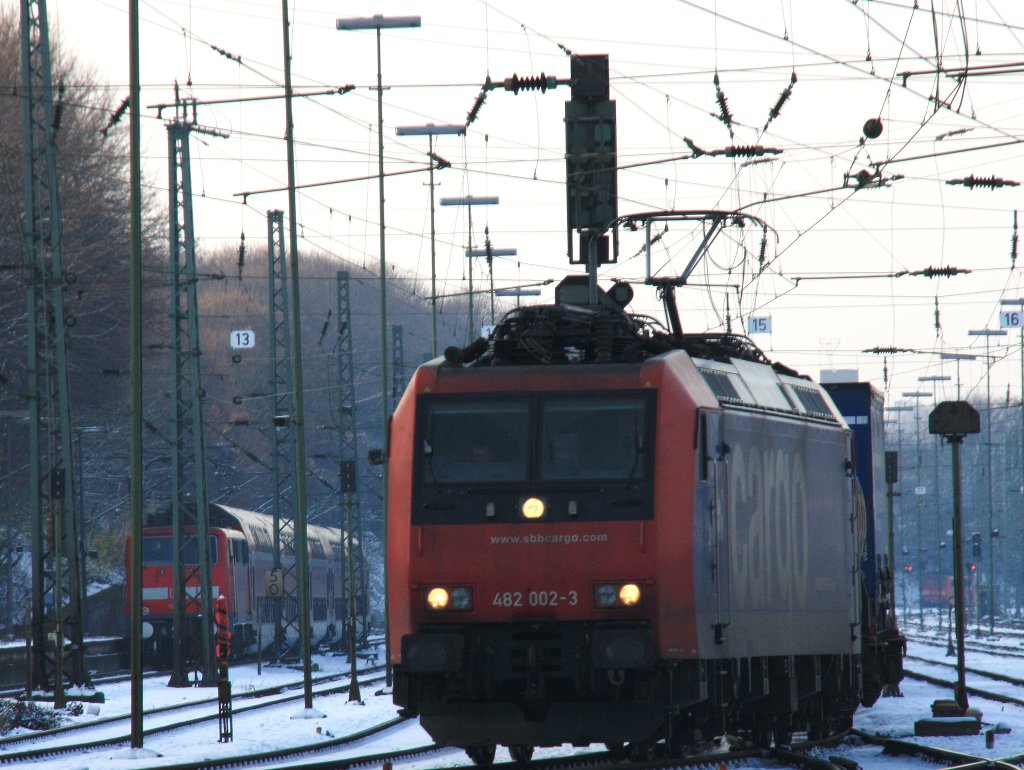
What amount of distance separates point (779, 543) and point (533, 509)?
9.81ft

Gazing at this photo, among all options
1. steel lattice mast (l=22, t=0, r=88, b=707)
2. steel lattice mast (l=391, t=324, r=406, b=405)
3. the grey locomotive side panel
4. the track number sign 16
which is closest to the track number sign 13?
steel lattice mast (l=391, t=324, r=406, b=405)

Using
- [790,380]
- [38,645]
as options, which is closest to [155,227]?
[38,645]

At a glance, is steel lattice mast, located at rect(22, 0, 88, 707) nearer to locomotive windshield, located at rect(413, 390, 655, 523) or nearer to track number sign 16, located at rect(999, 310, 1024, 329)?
locomotive windshield, located at rect(413, 390, 655, 523)

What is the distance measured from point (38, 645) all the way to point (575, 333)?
1896 centimetres

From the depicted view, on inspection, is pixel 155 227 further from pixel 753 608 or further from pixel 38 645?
pixel 753 608


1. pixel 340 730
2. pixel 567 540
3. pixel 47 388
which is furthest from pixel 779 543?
pixel 47 388

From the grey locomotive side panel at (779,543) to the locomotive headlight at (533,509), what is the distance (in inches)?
46.9

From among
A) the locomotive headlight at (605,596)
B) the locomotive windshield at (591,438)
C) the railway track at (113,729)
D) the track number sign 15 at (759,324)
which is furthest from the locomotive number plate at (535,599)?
the track number sign 15 at (759,324)

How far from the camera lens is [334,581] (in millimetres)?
56938

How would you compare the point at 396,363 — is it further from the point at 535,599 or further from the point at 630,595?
the point at 630,595

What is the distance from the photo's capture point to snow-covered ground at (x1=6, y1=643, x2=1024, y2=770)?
18.2 meters

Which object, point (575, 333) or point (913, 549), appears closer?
point (575, 333)

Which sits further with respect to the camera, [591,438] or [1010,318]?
[1010,318]

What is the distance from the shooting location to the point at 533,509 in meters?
13.5
